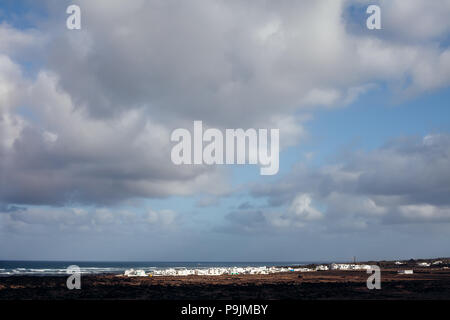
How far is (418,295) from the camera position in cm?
3578
